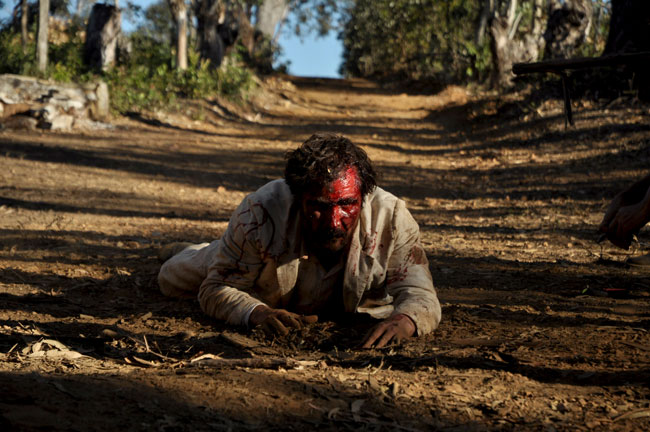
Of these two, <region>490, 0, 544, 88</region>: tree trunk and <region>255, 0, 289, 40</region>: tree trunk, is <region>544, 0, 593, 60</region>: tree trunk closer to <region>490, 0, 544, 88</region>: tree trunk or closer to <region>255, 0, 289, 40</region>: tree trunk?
<region>490, 0, 544, 88</region>: tree trunk

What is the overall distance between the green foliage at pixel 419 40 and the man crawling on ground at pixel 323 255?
673 inches

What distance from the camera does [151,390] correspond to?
272 cm

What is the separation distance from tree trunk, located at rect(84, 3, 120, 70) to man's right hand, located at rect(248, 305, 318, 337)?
44.5 ft

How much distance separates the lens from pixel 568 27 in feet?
53.6

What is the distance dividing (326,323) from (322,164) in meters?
1.12

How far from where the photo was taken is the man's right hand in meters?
3.73

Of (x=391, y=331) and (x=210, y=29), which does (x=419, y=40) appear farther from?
(x=391, y=331)

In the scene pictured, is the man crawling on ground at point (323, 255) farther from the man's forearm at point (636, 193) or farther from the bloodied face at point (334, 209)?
the man's forearm at point (636, 193)

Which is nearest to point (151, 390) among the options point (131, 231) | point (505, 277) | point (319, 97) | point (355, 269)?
point (355, 269)

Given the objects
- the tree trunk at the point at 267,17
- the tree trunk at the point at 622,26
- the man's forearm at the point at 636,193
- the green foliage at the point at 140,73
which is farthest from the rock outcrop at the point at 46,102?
the tree trunk at the point at 267,17

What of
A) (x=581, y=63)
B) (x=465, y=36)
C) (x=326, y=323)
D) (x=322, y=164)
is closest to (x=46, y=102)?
(x=326, y=323)

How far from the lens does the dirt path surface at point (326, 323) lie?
2.62 meters

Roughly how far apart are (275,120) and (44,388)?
15.8m

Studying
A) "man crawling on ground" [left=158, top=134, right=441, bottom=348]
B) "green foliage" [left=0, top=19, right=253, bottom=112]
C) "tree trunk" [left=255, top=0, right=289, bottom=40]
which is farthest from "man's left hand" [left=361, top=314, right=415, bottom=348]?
"tree trunk" [left=255, top=0, right=289, bottom=40]
